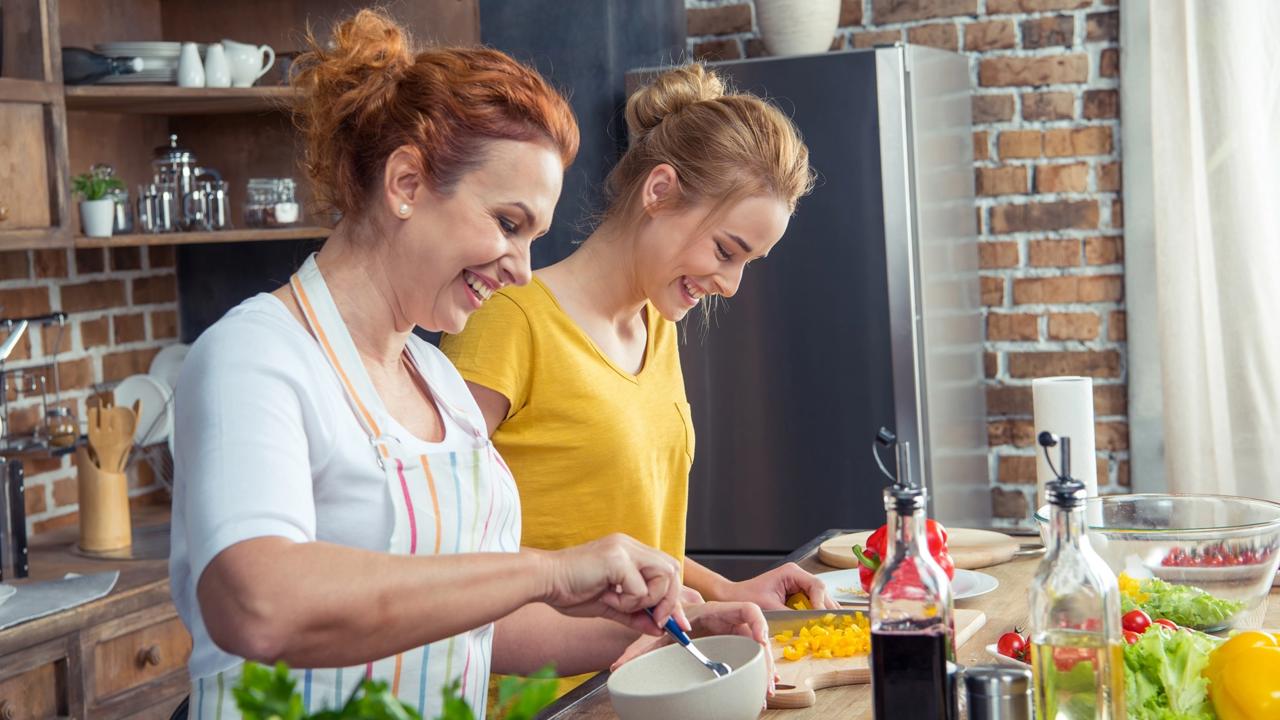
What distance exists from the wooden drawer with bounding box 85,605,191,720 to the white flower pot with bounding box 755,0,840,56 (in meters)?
1.78

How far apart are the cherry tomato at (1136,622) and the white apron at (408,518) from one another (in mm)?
625

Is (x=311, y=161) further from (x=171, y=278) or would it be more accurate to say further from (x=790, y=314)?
(x=171, y=278)

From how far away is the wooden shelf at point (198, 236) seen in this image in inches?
108

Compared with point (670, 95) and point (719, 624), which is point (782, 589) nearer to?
point (719, 624)

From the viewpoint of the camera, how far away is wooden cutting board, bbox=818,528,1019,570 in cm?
190

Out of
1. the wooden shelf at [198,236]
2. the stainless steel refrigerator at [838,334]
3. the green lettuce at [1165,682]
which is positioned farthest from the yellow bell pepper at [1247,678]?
the wooden shelf at [198,236]

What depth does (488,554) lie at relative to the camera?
1.20 metres

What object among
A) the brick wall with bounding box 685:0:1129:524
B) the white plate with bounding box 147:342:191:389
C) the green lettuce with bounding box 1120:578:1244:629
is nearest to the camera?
the green lettuce with bounding box 1120:578:1244:629

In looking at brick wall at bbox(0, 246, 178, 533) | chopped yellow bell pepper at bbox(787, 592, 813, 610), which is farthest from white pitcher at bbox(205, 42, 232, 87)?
chopped yellow bell pepper at bbox(787, 592, 813, 610)

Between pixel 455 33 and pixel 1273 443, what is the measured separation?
2110 mm

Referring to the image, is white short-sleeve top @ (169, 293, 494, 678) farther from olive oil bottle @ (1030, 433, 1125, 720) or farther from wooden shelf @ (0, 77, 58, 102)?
wooden shelf @ (0, 77, 58, 102)

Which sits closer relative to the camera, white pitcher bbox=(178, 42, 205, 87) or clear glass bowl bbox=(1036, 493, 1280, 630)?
clear glass bowl bbox=(1036, 493, 1280, 630)

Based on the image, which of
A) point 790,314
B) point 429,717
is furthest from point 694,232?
point 790,314

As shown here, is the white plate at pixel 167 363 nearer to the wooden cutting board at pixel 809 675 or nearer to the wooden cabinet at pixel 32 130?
the wooden cabinet at pixel 32 130
